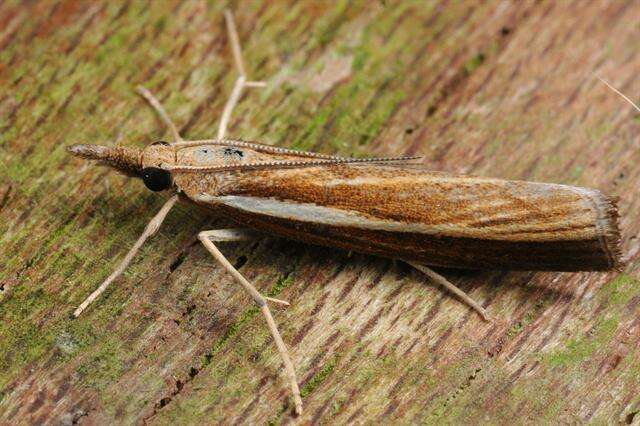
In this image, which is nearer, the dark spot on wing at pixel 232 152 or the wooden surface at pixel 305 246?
the wooden surface at pixel 305 246

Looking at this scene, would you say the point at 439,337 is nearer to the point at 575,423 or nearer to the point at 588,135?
the point at 575,423

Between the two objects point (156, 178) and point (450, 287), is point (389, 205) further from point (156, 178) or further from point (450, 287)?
point (156, 178)

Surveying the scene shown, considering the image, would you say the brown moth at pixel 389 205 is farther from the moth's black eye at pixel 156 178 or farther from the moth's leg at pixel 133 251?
the moth's leg at pixel 133 251

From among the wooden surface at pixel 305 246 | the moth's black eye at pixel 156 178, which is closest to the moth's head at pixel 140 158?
the moth's black eye at pixel 156 178

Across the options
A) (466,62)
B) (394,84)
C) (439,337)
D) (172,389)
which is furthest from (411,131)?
(172,389)

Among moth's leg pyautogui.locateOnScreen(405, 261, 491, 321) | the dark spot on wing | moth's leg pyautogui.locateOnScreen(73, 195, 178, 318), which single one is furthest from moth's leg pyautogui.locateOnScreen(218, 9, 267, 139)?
moth's leg pyautogui.locateOnScreen(405, 261, 491, 321)

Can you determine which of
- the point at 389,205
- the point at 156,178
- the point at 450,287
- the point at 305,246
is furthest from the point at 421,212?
the point at 156,178
